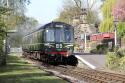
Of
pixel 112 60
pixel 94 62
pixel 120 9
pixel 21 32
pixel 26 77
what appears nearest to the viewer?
pixel 26 77

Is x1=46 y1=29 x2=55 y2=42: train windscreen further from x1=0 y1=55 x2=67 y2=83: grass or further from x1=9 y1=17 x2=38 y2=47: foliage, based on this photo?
x1=9 y1=17 x2=38 y2=47: foliage

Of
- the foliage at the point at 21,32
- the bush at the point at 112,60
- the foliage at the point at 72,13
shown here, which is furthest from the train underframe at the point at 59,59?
the foliage at the point at 72,13

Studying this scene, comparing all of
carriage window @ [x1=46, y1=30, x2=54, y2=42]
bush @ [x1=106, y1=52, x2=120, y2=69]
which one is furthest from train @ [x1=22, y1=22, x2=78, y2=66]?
bush @ [x1=106, y1=52, x2=120, y2=69]

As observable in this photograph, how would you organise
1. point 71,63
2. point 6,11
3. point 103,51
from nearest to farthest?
point 6,11, point 71,63, point 103,51

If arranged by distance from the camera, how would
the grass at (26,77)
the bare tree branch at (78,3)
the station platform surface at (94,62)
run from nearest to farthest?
1. the grass at (26,77)
2. the station platform surface at (94,62)
3. the bare tree branch at (78,3)

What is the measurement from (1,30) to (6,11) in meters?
2.03

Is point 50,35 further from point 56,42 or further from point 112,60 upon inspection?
point 112,60

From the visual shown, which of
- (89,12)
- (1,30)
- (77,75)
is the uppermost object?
(89,12)

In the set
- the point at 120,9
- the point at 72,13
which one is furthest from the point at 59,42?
the point at 72,13

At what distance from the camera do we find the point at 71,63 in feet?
123

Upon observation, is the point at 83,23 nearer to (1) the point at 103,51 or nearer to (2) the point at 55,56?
(1) the point at 103,51

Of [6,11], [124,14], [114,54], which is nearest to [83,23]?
[124,14]

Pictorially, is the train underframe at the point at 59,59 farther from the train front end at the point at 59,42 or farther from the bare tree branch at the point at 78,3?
the bare tree branch at the point at 78,3

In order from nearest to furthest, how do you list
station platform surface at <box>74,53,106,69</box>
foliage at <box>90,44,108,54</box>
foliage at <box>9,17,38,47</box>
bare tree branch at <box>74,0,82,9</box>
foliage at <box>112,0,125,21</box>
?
station platform surface at <box>74,53,106,69</box>, foliage at <box>112,0,125,21</box>, foliage at <box>90,44,108,54</box>, foliage at <box>9,17,38,47</box>, bare tree branch at <box>74,0,82,9</box>
